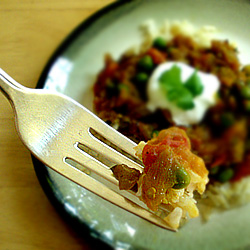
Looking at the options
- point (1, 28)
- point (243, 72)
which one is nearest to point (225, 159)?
point (243, 72)

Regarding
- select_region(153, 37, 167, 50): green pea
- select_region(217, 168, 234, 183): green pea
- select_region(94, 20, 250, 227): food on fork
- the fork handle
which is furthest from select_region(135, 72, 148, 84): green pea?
the fork handle

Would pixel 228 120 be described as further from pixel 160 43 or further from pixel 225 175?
pixel 160 43

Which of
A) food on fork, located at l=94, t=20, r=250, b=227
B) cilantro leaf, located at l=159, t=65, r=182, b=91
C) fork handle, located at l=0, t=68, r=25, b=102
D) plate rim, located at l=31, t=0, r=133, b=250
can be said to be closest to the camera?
fork handle, located at l=0, t=68, r=25, b=102

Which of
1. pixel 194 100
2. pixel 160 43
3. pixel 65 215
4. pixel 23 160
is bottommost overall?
pixel 65 215

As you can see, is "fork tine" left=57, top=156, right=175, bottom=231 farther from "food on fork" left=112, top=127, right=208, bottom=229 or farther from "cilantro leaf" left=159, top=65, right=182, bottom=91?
"cilantro leaf" left=159, top=65, right=182, bottom=91

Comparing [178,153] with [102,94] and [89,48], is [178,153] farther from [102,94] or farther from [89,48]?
[89,48]

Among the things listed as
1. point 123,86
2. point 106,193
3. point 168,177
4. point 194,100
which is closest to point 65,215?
point 106,193
